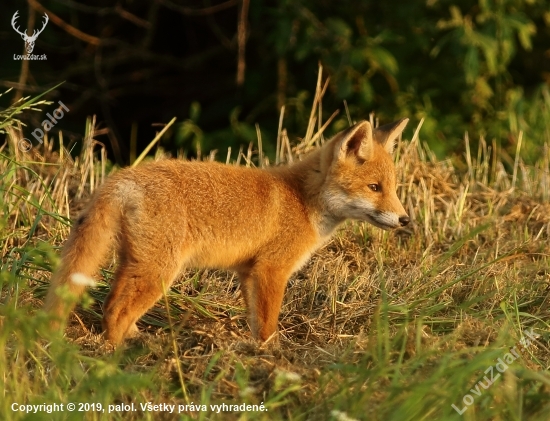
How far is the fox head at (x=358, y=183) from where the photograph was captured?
5.75 m

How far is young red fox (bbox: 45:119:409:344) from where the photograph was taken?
4.93 metres

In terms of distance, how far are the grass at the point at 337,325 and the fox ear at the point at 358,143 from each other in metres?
0.84

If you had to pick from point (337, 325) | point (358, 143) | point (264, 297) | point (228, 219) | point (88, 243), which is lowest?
point (337, 325)

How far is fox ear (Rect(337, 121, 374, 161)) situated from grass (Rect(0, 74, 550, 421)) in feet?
2.76

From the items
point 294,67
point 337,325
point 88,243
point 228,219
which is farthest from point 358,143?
point 294,67

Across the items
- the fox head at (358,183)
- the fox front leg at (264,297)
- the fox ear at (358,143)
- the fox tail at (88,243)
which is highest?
the fox ear at (358,143)

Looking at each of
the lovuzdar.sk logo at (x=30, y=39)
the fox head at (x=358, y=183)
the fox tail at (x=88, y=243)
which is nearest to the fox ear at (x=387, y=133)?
the fox head at (x=358, y=183)

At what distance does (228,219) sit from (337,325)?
1.01 m

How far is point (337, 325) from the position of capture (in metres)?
5.57


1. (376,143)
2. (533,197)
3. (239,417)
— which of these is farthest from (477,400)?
(533,197)

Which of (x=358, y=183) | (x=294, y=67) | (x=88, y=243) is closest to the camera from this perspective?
(x=88, y=243)

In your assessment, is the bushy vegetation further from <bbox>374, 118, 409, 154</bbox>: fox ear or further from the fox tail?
the fox tail

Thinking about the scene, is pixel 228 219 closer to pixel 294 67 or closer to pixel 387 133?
pixel 387 133

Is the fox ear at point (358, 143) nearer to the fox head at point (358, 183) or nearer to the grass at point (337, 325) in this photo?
the fox head at point (358, 183)
